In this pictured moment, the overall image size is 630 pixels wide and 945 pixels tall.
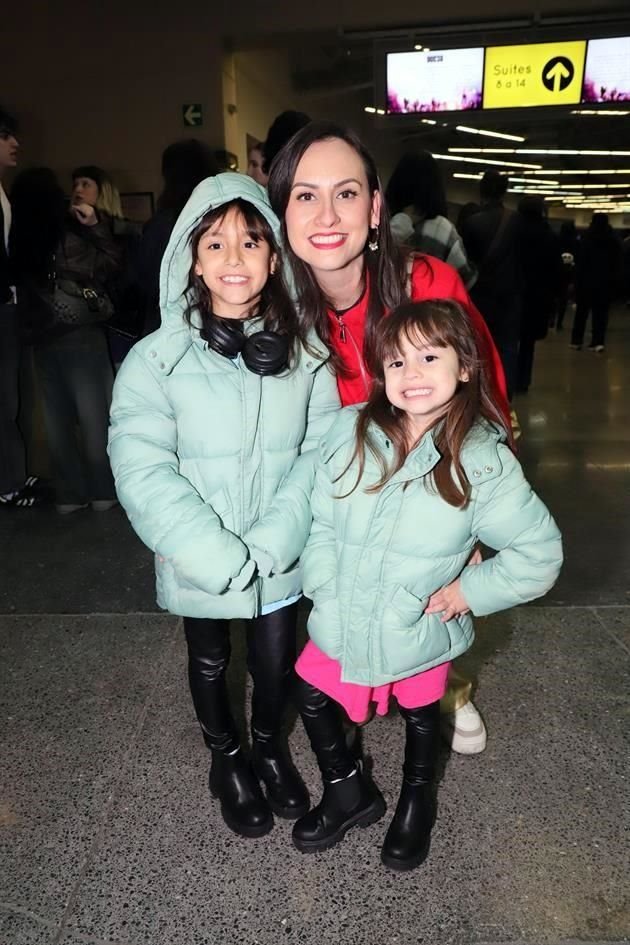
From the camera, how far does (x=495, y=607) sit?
67.4 inches

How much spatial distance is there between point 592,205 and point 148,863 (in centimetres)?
3110

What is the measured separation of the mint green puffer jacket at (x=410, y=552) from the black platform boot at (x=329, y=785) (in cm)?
19

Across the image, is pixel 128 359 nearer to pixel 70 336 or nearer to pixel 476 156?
pixel 70 336

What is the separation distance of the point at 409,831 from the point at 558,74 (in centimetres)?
745

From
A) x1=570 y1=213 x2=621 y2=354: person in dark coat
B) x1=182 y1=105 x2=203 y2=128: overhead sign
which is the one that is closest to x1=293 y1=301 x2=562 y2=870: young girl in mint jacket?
x1=182 y1=105 x2=203 y2=128: overhead sign

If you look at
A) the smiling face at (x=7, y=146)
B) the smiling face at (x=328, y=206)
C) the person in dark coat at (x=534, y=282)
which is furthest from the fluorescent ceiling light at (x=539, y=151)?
the smiling face at (x=328, y=206)

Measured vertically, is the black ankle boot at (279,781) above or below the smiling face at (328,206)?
below

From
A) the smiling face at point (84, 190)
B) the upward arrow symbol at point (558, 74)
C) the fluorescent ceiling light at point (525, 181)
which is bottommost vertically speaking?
the smiling face at point (84, 190)

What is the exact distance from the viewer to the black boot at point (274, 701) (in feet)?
6.39

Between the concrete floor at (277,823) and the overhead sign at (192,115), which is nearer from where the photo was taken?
the concrete floor at (277,823)

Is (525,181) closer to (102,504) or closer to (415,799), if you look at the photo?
(102,504)

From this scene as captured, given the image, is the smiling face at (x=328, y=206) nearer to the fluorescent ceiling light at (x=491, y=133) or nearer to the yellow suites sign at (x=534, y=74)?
the yellow suites sign at (x=534, y=74)

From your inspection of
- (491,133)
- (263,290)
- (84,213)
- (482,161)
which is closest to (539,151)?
(482,161)

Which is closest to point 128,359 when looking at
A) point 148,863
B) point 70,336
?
point 148,863
